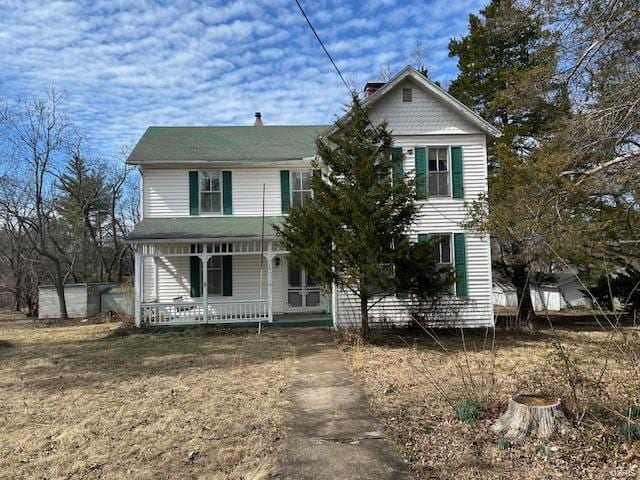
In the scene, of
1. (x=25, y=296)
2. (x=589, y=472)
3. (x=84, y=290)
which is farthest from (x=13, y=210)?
(x=589, y=472)

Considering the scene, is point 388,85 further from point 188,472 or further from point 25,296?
point 25,296

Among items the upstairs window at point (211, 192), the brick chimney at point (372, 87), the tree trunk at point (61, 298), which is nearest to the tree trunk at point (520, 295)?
the brick chimney at point (372, 87)

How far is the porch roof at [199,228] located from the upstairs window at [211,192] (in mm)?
396

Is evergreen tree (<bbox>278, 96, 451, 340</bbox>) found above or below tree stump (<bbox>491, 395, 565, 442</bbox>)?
above

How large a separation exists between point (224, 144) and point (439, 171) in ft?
24.4

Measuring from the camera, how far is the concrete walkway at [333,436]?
13.8 feet

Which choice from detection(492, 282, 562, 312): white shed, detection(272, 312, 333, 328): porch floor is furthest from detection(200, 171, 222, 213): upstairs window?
detection(492, 282, 562, 312): white shed

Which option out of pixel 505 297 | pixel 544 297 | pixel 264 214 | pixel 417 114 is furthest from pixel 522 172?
pixel 505 297

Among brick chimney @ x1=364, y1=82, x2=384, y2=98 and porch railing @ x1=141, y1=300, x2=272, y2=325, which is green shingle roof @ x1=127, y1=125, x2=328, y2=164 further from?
porch railing @ x1=141, y1=300, x2=272, y2=325

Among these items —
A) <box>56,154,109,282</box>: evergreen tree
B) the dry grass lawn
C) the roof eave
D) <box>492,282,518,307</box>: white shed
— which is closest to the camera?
the dry grass lawn

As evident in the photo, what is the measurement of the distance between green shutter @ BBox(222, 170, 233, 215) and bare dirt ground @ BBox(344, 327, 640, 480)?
7.82 m

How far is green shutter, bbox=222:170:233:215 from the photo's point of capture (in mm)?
15555

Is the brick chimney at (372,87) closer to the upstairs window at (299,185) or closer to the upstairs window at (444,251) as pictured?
the upstairs window at (299,185)

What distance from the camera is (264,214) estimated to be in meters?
15.4
